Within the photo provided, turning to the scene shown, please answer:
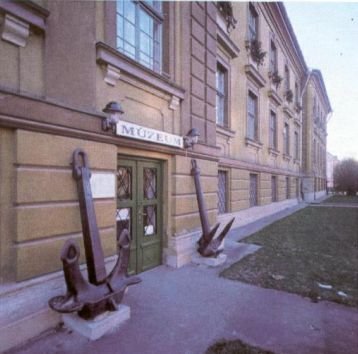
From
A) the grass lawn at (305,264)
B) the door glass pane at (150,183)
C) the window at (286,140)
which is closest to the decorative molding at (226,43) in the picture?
the door glass pane at (150,183)

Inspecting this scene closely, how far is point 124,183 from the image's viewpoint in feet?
15.4

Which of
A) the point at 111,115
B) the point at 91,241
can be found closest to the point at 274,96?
the point at 111,115

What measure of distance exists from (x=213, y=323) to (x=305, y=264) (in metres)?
3.30

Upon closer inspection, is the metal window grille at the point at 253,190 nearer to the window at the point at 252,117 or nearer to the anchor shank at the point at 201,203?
the window at the point at 252,117

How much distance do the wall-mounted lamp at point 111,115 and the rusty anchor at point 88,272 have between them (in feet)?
1.86

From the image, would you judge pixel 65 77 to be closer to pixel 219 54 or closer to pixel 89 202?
pixel 89 202

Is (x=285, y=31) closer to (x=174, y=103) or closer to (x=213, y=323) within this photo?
(x=174, y=103)

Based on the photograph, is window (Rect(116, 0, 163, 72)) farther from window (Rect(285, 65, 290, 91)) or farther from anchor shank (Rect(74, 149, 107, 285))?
window (Rect(285, 65, 290, 91))

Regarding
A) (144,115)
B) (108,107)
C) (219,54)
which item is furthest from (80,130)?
(219,54)

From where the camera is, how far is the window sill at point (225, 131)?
8.55 metres

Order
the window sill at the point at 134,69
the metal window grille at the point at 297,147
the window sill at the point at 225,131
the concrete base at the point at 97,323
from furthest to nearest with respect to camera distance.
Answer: the metal window grille at the point at 297,147, the window sill at the point at 225,131, the window sill at the point at 134,69, the concrete base at the point at 97,323

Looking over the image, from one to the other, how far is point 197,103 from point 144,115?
5.79 feet

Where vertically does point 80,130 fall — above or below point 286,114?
below

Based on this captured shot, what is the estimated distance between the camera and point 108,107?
3801 millimetres
